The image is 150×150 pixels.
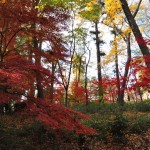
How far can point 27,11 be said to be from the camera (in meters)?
8.12

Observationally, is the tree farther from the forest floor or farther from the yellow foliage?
the yellow foliage

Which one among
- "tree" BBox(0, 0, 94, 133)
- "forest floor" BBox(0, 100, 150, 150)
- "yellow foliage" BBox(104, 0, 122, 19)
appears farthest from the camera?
"yellow foliage" BBox(104, 0, 122, 19)

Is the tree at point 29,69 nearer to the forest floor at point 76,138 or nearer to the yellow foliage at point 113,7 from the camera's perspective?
the forest floor at point 76,138

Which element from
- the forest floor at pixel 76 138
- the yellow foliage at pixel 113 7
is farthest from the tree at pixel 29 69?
the yellow foliage at pixel 113 7

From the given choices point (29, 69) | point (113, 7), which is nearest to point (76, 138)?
point (29, 69)

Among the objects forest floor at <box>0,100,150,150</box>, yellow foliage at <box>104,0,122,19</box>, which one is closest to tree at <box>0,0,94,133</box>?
→ forest floor at <box>0,100,150,150</box>

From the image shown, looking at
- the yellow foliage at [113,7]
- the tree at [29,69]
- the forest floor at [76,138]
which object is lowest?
the forest floor at [76,138]

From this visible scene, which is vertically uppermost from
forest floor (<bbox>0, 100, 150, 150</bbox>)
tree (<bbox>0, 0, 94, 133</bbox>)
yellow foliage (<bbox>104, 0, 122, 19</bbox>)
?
yellow foliage (<bbox>104, 0, 122, 19</bbox>)

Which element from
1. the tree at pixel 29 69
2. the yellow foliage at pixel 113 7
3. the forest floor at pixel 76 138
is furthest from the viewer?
the yellow foliage at pixel 113 7

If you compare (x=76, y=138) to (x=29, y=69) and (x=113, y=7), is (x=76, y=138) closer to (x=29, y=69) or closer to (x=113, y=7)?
(x=29, y=69)

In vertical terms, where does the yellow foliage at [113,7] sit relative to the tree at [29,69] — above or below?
above

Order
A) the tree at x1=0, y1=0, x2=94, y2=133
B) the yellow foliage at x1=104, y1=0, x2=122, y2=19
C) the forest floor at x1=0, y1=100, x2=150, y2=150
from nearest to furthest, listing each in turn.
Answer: the tree at x1=0, y1=0, x2=94, y2=133
the forest floor at x1=0, y1=100, x2=150, y2=150
the yellow foliage at x1=104, y1=0, x2=122, y2=19

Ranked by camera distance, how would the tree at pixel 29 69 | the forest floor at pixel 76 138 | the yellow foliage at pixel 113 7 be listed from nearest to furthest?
the tree at pixel 29 69 < the forest floor at pixel 76 138 < the yellow foliage at pixel 113 7

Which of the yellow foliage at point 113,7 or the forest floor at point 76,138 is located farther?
the yellow foliage at point 113,7
